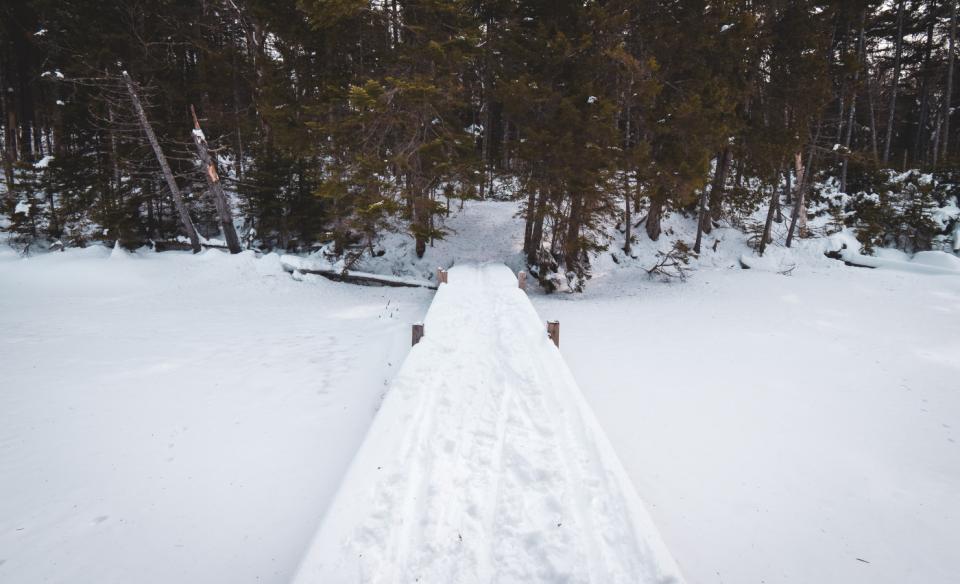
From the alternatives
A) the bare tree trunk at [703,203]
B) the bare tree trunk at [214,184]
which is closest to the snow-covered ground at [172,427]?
the bare tree trunk at [214,184]

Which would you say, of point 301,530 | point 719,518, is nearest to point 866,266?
point 719,518

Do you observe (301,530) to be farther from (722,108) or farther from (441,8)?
(722,108)

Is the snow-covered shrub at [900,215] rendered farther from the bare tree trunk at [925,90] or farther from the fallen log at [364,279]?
the fallen log at [364,279]

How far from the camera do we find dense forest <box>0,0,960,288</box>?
37.7 ft

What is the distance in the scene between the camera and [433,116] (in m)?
12.8

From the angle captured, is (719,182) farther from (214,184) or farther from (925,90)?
(214,184)

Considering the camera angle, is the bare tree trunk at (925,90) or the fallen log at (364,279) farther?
the bare tree trunk at (925,90)

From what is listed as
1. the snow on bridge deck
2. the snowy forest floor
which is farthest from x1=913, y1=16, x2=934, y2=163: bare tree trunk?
the snow on bridge deck

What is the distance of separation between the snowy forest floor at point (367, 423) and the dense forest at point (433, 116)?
13.9 feet

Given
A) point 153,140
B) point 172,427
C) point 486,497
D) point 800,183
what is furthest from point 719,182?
point 153,140

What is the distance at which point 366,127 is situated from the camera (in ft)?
39.0

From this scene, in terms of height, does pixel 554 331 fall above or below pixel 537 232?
below

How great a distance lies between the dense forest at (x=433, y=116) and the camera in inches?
453

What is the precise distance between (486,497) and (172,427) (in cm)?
417
